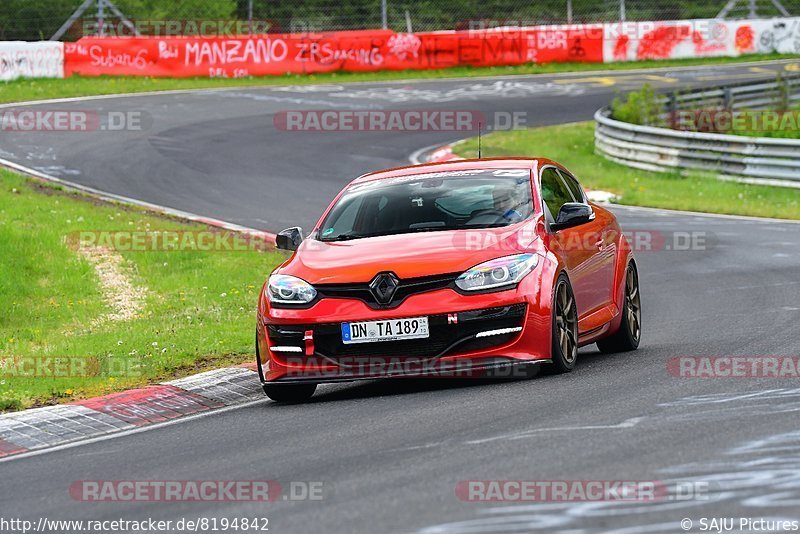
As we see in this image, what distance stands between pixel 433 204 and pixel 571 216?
3.21ft

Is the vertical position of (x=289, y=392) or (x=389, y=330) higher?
(x=389, y=330)

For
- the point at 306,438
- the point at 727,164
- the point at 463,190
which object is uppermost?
the point at 463,190

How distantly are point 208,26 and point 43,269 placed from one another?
86.9 feet

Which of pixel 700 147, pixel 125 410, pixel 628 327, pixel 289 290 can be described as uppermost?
pixel 289 290

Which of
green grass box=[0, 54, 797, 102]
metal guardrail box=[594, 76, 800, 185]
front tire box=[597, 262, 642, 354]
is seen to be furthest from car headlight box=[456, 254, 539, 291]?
green grass box=[0, 54, 797, 102]

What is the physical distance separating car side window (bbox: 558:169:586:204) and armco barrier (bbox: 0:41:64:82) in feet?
87.2

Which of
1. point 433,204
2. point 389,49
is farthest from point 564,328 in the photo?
point 389,49

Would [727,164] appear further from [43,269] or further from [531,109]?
[43,269]

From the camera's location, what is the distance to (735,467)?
20.8ft

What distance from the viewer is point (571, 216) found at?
10039 mm

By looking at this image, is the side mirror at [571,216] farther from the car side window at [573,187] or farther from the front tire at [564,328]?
the car side window at [573,187]

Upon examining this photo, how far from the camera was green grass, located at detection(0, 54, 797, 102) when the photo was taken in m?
35.0

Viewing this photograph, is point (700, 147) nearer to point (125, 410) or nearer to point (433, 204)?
point (433, 204)

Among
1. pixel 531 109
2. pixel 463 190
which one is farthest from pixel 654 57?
pixel 463 190
